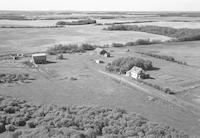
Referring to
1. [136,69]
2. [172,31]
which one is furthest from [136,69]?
[172,31]

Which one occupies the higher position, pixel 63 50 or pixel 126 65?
pixel 126 65

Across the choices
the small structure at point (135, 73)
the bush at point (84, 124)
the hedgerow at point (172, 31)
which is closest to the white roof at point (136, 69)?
the small structure at point (135, 73)

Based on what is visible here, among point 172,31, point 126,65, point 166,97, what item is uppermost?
point 172,31

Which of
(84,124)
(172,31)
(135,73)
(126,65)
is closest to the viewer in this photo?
→ (84,124)

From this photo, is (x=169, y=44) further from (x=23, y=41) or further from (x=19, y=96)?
(x=19, y=96)

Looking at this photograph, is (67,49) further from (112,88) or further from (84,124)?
(84,124)

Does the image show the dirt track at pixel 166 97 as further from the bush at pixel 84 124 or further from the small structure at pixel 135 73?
the bush at pixel 84 124

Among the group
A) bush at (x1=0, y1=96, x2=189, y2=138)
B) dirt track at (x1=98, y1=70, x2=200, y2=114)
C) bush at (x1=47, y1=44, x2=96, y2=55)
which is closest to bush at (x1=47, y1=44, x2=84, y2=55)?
bush at (x1=47, y1=44, x2=96, y2=55)

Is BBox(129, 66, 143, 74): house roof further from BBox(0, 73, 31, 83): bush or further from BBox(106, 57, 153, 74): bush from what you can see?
BBox(0, 73, 31, 83): bush
